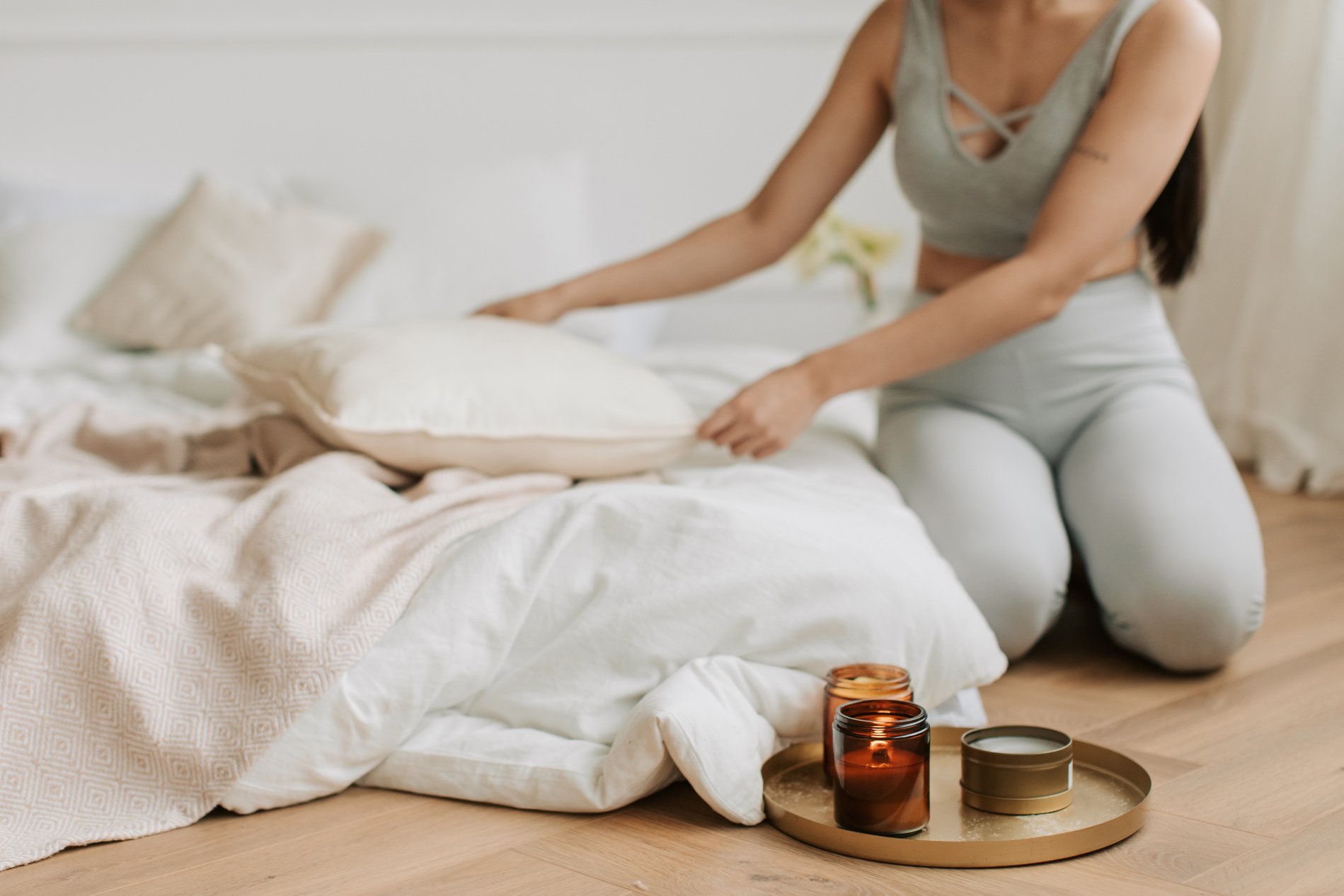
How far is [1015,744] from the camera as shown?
1081 millimetres

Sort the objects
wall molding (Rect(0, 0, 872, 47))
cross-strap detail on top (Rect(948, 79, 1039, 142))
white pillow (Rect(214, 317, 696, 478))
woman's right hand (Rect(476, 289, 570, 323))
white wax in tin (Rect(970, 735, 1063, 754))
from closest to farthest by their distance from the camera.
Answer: white wax in tin (Rect(970, 735, 1063, 754)) → white pillow (Rect(214, 317, 696, 478)) → cross-strap detail on top (Rect(948, 79, 1039, 142)) → woman's right hand (Rect(476, 289, 570, 323)) → wall molding (Rect(0, 0, 872, 47))

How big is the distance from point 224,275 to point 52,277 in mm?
340

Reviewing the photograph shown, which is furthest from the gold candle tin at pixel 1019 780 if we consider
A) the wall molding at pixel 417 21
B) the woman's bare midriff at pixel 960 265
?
the wall molding at pixel 417 21

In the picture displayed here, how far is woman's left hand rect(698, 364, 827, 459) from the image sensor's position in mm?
1388

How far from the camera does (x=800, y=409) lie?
141 centimetres

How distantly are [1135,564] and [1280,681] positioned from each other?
20 cm

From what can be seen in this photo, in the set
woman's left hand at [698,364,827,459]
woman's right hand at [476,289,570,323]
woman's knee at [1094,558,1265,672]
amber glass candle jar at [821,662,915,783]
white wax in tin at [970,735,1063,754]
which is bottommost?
woman's knee at [1094,558,1265,672]

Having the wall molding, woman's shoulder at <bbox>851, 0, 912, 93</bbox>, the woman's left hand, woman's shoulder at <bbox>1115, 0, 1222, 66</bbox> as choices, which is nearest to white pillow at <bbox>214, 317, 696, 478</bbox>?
the woman's left hand

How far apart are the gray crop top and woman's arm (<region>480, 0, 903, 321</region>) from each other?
0.06 metres

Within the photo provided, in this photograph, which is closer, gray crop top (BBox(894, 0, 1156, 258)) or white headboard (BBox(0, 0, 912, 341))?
gray crop top (BBox(894, 0, 1156, 258))

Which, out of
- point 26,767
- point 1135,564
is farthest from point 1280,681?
point 26,767

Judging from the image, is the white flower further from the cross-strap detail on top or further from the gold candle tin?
the gold candle tin

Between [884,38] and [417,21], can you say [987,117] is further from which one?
[417,21]

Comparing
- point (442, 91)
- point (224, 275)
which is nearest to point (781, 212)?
point (224, 275)
